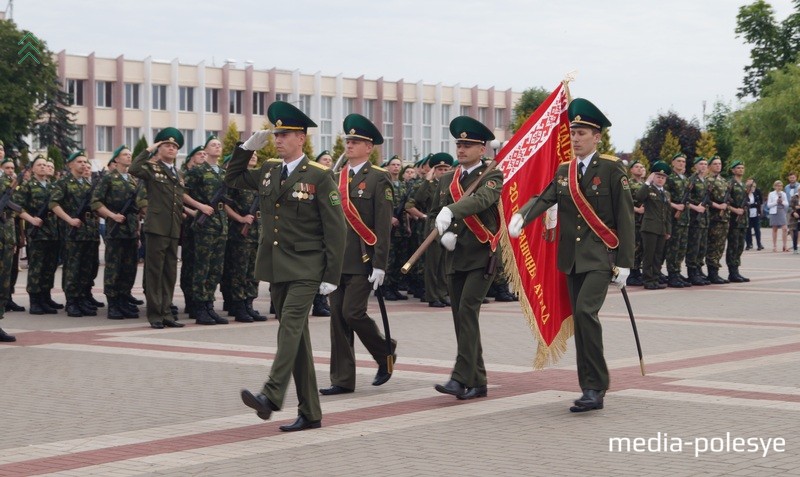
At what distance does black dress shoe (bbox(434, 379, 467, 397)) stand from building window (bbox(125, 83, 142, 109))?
2931 inches

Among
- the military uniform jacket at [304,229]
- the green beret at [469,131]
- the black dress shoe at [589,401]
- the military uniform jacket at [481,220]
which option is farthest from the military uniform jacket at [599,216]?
the military uniform jacket at [304,229]

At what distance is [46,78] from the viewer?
61938 millimetres

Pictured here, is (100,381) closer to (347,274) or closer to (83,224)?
(347,274)

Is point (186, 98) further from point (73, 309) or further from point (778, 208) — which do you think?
point (73, 309)

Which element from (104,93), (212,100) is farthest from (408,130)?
(104,93)

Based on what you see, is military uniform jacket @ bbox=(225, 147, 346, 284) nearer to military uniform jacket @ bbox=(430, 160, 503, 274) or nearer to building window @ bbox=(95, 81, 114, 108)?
military uniform jacket @ bbox=(430, 160, 503, 274)

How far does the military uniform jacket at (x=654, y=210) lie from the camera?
22.1 m

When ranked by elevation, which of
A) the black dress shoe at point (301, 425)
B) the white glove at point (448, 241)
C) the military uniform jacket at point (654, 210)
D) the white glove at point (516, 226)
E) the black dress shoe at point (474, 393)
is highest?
the military uniform jacket at point (654, 210)

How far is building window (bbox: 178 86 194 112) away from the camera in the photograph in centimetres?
8450

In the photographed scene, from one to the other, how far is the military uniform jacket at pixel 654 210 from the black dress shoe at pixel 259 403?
14397 mm

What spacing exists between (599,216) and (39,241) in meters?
10.4

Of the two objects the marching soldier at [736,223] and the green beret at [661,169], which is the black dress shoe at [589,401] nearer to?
the green beret at [661,169]

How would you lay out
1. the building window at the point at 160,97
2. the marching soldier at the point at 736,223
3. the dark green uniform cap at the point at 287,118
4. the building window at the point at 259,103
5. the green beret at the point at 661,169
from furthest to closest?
the building window at the point at 259,103 < the building window at the point at 160,97 < the marching soldier at the point at 736,223 < the green beret at the point at 661,169 < the dark green uniform cap at the point at 287,118

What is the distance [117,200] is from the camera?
17.0 meters
